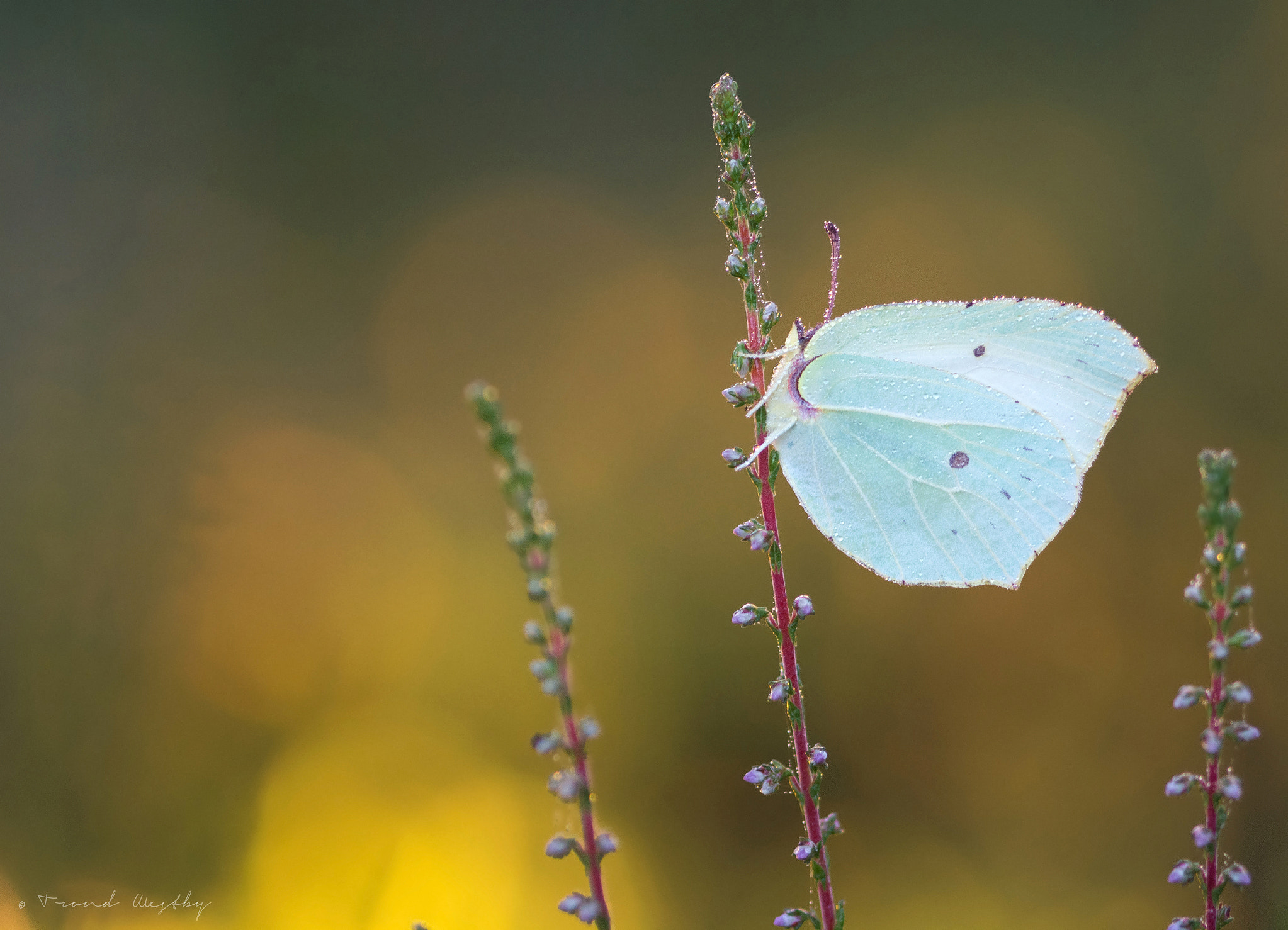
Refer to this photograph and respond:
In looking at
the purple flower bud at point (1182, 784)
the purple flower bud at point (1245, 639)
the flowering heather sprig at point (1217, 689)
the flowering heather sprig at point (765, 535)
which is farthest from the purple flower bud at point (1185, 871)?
the flowering heather sprig at point (765, 535)

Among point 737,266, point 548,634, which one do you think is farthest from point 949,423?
point 548,634

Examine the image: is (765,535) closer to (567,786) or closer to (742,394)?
(742,394)

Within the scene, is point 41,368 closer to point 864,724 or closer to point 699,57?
point 699,57

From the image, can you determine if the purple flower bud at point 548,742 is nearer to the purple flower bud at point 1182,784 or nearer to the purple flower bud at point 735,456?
the purple flower bud at point 735,456

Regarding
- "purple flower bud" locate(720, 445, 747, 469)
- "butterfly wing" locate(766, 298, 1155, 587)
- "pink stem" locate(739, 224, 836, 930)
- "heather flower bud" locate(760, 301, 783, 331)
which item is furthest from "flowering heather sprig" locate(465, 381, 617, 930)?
"butterfly wing" locate(766, 298, 1155, 587)

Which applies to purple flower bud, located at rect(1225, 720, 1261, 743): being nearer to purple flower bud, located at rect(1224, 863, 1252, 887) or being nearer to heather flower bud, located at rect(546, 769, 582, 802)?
purple flower bud, located at rect(1224, 863, 1252, 887)

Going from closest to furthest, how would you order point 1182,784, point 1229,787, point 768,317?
point 1229,787 < point 1182,784 < point 768,317

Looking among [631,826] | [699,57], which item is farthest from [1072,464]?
[699,57]
